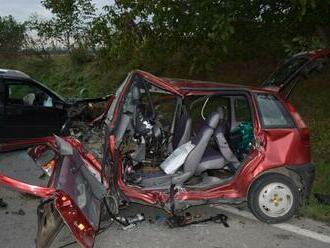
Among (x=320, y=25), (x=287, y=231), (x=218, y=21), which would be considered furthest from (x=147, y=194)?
(x=320, y=25)

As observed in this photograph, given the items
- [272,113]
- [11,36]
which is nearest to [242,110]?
[272,113]

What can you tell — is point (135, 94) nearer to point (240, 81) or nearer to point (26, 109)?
point (26, 109)

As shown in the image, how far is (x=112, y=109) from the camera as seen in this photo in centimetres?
610

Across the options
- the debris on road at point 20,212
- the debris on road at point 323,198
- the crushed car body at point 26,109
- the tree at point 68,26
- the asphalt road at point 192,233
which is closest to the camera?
the asphalt road at point 192,233

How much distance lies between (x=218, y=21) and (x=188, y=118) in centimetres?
200

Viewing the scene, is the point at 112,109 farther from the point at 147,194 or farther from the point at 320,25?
the point at 320,25

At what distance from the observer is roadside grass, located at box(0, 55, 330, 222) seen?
833cm

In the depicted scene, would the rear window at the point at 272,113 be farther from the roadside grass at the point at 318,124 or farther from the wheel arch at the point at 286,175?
the roadside grass at the point at 318,124

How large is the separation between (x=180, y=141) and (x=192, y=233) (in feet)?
4.37

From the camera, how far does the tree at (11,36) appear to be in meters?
23.3

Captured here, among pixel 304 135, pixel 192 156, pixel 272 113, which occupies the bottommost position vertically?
pixel 192 156

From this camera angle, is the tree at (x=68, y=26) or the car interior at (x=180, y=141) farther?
the tree at (x=68, y=26)

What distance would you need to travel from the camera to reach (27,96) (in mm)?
11094

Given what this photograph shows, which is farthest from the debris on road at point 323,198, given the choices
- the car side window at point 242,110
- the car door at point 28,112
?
the car door at point 28,112
